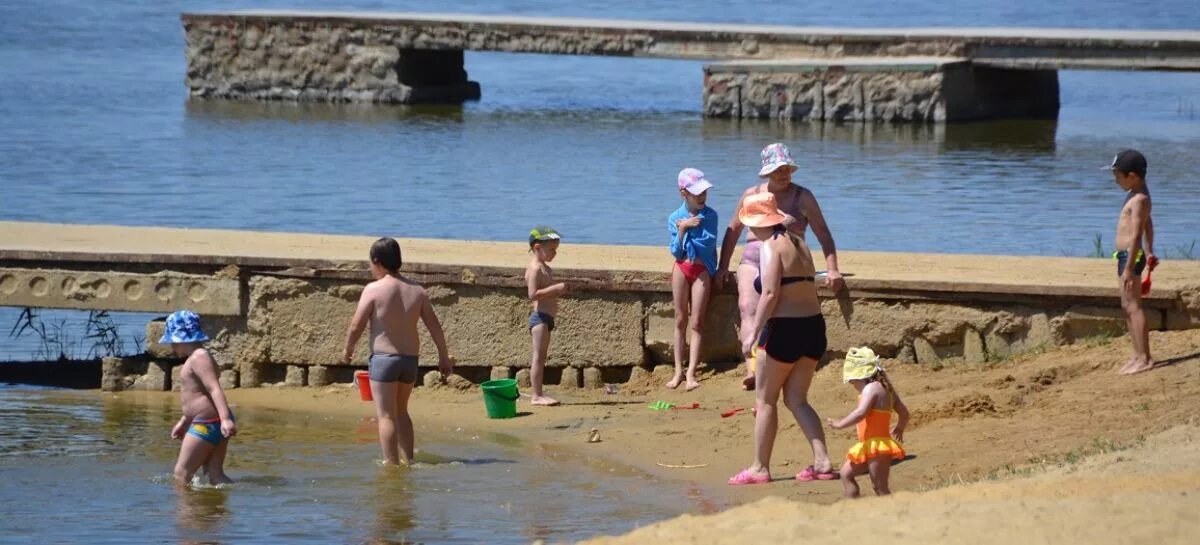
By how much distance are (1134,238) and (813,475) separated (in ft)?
7.69

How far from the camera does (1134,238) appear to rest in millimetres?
9930

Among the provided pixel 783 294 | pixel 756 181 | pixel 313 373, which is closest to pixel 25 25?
pixel 756 181

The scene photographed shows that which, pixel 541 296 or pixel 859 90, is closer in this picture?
pixel 541 296

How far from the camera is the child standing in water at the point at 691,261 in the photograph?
37.2ft

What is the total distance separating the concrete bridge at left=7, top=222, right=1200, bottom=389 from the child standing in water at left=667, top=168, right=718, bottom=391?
0.29 metres

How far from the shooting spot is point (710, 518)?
25.1 ft

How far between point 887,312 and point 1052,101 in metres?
24.3

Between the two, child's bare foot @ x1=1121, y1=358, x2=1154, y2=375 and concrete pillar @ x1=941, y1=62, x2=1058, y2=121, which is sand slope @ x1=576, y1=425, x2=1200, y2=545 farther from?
concrete pillar @ x1=941, y1=62, x2=1058, y2=121

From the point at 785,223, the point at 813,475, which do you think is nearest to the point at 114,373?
the point at 785,223

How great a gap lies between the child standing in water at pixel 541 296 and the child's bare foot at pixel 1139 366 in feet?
11.6

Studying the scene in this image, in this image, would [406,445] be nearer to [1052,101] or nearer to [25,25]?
[1052,101]

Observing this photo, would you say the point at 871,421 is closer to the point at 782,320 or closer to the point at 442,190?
the point at 782,320

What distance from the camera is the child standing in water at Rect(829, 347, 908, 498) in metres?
8.32

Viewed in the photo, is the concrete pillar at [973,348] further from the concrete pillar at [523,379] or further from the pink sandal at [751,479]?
the concrete pillar at [523,379]
